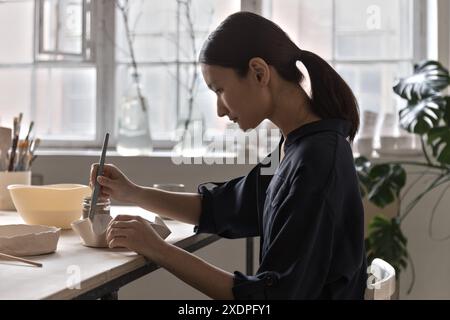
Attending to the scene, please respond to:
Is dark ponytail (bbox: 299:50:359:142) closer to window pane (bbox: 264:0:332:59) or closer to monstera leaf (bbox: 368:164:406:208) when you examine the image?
monstera leaf (bbox: 368:164:406:208)

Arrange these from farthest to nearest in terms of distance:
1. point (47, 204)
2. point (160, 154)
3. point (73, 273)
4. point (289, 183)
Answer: point (160, 154), point (47, 204), point (289, 183), point (73, 273)

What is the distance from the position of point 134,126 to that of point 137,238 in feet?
5.88

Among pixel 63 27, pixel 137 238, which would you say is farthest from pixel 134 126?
pixel 137 238

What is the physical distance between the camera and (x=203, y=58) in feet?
4.65

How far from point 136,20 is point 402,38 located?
1.22 metres

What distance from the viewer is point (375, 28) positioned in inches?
119

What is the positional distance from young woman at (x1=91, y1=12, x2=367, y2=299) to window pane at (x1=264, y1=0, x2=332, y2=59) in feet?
5.06

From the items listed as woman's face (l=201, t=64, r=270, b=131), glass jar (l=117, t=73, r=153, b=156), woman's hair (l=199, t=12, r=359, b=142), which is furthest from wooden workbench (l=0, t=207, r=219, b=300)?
glass jar (l=117, t=73, r=153, b=156)

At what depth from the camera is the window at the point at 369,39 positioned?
300 cm

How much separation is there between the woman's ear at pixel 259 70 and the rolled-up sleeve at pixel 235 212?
34 centimetres

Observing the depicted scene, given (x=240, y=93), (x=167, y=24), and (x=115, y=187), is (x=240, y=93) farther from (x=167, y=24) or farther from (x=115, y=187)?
(x=167, y=24)

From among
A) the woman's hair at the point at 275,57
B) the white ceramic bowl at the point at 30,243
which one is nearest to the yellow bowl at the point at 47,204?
the white ceramic bowl at the point at 30,243
